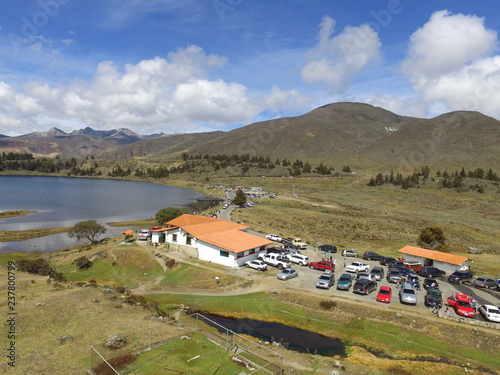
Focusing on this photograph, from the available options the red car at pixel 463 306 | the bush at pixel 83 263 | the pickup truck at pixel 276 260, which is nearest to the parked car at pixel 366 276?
the red car at pixel 463 306

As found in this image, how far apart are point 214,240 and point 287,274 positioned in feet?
41.7

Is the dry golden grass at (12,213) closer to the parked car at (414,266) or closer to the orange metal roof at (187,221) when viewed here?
the orange metal roof at (187,221)

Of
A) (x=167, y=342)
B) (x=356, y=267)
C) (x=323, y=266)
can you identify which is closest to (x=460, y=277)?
(x=356, y=267)

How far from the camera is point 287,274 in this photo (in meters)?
41.8

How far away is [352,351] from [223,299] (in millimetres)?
15108

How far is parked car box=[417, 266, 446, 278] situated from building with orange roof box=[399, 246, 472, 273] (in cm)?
210

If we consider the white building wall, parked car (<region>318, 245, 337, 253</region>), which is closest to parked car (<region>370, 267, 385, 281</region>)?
parked car (<region>318, 245, 337, 253</region>)

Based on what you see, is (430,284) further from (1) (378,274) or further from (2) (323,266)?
(2) (323,266)

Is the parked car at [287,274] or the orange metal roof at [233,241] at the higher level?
the orange metal roof at [233,241]

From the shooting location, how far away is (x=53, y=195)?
468ft

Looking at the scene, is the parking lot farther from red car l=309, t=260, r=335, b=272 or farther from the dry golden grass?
the dry golden grass

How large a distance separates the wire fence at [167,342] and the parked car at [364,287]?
625 inches

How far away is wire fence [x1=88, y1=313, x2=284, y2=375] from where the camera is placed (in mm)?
21609

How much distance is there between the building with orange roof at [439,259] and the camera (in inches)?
1928
